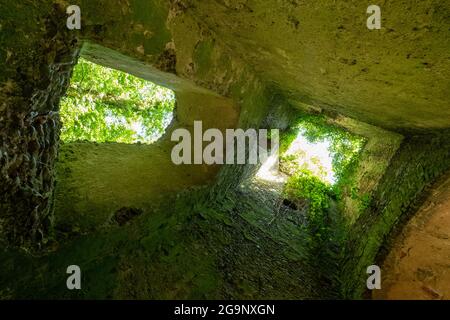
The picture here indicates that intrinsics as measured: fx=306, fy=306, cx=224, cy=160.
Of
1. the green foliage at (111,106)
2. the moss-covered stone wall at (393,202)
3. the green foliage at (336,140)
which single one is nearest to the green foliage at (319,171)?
the green foliage at (336,140)

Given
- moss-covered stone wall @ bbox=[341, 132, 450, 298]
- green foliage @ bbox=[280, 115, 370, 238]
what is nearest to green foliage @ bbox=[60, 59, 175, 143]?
green foliage @ bbox=[280, 115, 370, 238]

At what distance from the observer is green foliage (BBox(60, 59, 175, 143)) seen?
6.50 meters

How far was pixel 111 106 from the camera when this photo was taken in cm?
716

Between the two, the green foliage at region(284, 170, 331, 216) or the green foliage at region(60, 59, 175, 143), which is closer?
the green foliage at region(284, 170, 331, 216)

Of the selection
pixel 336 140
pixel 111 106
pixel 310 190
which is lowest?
pixel 310 190

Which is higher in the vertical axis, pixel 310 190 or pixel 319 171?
pixel 319 171

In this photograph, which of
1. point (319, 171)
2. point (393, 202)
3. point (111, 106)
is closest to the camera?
point (393, 202)

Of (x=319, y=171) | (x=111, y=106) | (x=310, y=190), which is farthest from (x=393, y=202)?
(x=111, y=106)

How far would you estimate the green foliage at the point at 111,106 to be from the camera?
21.3ft

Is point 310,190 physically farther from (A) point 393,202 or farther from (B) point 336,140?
(A) point 393,202

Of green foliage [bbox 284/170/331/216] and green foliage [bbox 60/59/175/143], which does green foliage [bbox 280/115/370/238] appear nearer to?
green foliage [bbox 284/170/331/216]
